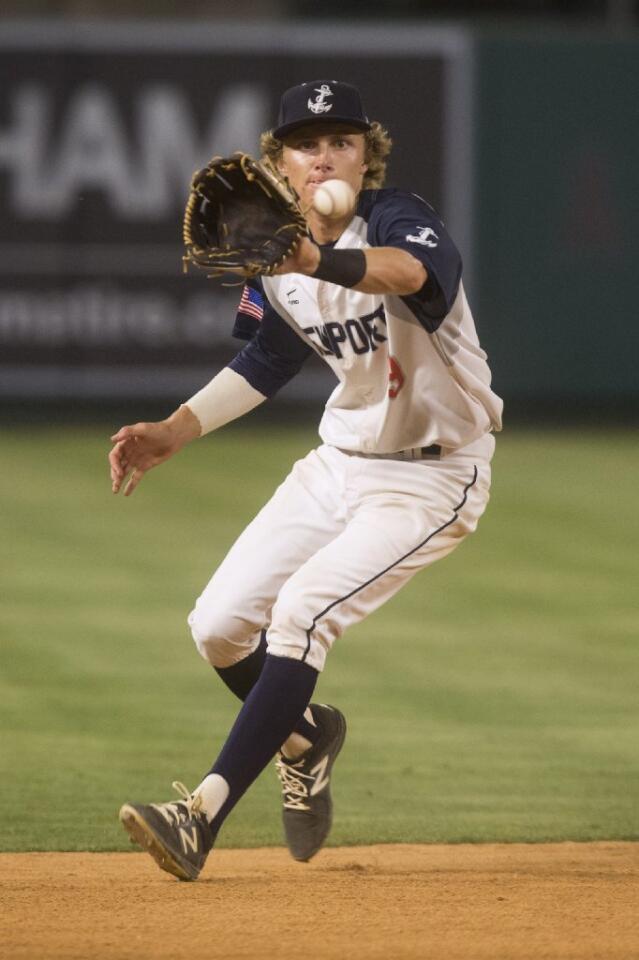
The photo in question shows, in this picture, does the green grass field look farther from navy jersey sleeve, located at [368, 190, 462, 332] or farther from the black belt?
navy jersey sleeve, located at [368, 190, 462, 332]

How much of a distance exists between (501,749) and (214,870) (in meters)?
1.84

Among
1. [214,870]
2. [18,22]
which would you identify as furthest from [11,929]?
[18,22]

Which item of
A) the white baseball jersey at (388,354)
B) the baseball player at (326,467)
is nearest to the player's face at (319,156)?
the baseball player at (326,467)

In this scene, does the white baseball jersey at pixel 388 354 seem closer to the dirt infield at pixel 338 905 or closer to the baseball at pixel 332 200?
the baseball at pixel 332 200

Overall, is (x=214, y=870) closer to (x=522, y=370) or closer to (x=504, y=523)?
(x=504, y=523)

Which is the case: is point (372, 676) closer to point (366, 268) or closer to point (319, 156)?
point (319, 156)

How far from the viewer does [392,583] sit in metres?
4.86

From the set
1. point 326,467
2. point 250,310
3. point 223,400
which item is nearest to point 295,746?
point 326,467

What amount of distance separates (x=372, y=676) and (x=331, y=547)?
115 inches

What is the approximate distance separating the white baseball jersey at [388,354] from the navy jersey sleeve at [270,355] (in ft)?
0.32

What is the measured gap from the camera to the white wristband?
17.3 feet

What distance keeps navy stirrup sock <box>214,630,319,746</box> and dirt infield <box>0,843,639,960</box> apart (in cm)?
36

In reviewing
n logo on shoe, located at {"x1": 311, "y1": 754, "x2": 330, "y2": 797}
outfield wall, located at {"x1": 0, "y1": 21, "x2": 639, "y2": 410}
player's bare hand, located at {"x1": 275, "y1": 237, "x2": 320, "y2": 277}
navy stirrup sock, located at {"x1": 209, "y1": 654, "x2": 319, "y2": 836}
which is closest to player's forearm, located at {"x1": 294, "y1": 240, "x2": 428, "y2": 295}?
player's bare hand, located at {"x1": 275, "y1": 237, "x2": 320, "y2": 277}

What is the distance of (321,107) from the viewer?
15.8 feet
